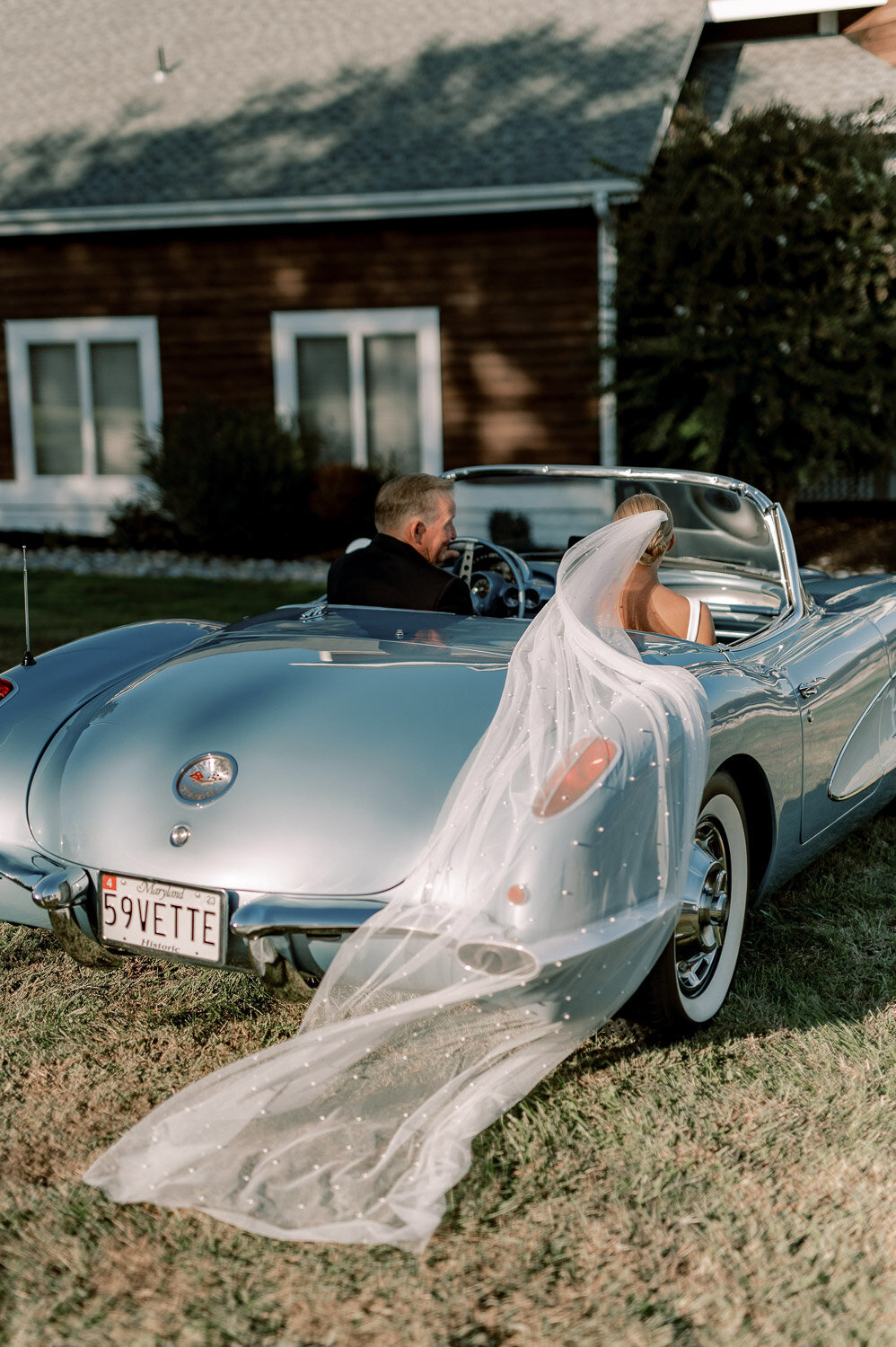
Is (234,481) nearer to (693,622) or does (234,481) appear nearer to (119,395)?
(119,395)

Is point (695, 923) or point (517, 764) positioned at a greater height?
point (517, 764)

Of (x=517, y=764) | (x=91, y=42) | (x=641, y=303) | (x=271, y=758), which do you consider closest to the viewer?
(x=517, y=764)

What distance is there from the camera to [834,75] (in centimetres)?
1568

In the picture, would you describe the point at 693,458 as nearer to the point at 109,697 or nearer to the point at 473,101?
the point at 473,101

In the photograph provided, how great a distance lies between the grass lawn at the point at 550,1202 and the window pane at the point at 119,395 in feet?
39.4

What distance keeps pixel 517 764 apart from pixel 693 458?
30.4 feet

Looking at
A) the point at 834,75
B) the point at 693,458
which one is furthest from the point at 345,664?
the point at 834,75

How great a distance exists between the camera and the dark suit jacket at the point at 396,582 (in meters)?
3.88

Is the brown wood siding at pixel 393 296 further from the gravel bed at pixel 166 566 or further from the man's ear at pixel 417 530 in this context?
the man's ear at pixel 417 530

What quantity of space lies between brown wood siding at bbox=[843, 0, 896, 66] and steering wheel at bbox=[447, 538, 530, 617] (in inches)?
560

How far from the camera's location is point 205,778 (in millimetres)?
2920

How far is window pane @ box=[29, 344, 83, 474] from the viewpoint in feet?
49.0

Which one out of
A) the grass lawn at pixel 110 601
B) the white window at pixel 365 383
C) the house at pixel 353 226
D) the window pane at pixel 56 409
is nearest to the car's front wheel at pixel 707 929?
the grass lawn at pixel 110 601

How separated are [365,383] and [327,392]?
0.46m
